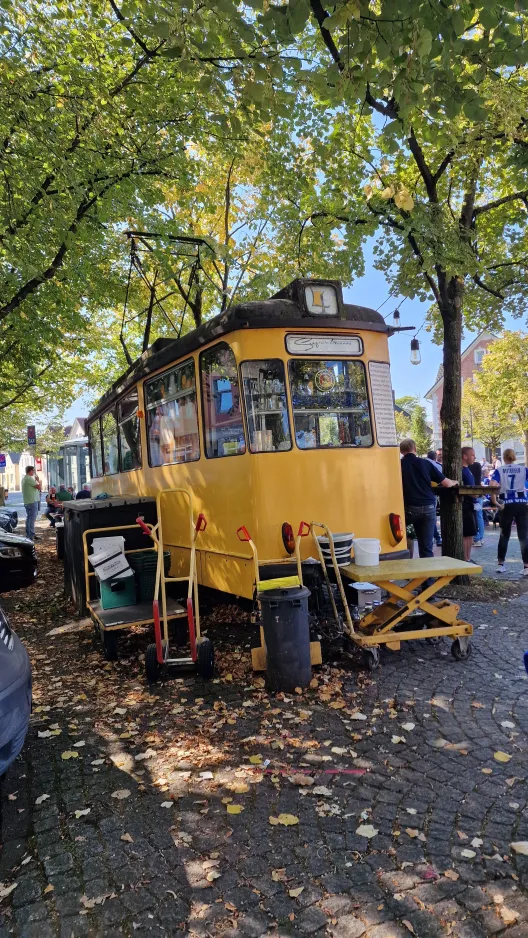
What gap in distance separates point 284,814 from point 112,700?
7.12 feet

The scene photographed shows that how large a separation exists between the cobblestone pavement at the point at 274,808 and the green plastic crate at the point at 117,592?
1.11m

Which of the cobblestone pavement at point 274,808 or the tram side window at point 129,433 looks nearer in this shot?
the cobblestone pavement at point 274,808

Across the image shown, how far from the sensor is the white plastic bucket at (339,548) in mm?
5441

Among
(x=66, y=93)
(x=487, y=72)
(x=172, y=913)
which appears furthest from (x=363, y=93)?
(x=172, y=913)

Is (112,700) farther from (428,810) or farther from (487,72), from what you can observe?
(487,72)

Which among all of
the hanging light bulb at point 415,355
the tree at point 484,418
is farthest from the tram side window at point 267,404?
the tree at point 484,418

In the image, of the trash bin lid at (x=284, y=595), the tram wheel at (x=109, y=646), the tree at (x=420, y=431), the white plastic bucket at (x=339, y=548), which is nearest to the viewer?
the trash bin lid at (x=284, y=595)

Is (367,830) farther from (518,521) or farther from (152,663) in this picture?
(518,521)

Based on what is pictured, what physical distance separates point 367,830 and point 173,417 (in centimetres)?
500

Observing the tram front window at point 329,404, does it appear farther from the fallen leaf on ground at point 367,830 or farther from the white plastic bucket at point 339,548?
the fallen leaf on ground at point 367,830

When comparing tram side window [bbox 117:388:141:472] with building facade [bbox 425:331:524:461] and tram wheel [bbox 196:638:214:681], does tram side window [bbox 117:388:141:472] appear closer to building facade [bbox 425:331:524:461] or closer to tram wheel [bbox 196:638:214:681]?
tram wheel [bbox 196:638:214:681]

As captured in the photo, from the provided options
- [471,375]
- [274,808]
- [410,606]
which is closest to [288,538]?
[410,606]

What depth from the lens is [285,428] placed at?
18.2 ft

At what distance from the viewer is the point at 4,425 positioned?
3138 cm
